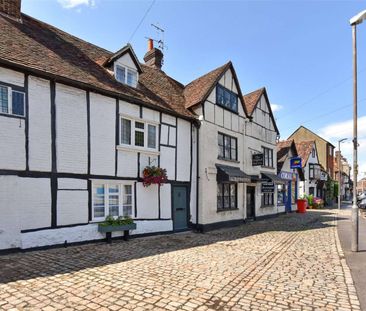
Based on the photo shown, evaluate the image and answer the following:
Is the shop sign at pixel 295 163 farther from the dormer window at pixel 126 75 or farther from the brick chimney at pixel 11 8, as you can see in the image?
the brick chimney at pixel 11 8

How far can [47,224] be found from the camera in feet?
29.5

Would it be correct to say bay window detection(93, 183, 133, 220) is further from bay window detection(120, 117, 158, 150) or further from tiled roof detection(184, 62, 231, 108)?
tiled roof detection(184, 62, 231, 108)

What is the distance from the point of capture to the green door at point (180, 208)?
13.6 m

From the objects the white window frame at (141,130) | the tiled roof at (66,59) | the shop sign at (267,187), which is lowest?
the shop sign at (267,187)

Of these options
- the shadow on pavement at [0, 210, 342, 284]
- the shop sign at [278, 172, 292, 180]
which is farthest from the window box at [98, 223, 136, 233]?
the shop sign at [278, 172, 292, 180]

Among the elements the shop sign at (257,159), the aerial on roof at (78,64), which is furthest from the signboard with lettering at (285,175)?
the aerial on roof at (78,64)

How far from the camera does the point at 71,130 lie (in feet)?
32.2

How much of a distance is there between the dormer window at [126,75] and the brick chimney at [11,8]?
432 centimetres

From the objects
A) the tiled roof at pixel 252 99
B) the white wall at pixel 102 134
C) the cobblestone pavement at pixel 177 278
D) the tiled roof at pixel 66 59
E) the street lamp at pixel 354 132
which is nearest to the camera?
the cobblestone pavement at pixel 177 278

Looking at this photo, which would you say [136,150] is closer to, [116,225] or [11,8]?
[116,225]

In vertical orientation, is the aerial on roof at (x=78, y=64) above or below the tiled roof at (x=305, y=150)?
above

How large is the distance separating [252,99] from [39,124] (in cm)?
1529

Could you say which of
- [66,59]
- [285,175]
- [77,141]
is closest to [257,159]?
[285,175]

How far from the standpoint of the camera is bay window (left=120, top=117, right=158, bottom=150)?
11.6m
